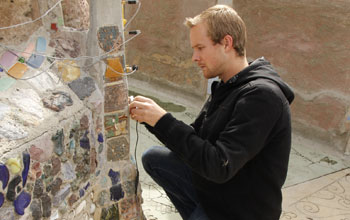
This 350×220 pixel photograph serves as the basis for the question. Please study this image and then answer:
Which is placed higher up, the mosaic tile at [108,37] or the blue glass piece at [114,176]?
the mosaic tile at [108,37]

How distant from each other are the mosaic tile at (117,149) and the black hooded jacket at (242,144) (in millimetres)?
292

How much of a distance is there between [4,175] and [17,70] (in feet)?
1.47

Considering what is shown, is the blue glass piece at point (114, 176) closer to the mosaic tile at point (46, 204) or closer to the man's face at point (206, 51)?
the mosaic tile at point (46, 204)

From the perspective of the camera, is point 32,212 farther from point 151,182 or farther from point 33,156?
point 151,182

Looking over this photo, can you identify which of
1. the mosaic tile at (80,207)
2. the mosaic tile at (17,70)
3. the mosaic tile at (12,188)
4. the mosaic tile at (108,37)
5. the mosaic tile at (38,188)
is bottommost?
the mosaic tile at (80,207)

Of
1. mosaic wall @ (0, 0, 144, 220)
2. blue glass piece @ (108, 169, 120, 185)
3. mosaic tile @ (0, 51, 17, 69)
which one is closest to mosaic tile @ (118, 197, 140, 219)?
mosaic wall @ (0, 0, 144, 220)

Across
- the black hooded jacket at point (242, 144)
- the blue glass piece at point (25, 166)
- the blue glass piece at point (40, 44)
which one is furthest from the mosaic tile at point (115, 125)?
the blue glass piece at point (25, 166)

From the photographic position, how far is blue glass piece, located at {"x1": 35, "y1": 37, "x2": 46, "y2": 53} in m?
1.53

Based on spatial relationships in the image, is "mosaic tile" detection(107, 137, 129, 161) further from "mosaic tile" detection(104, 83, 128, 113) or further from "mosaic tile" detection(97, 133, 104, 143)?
"mosaic tile" detection(104, 83, 128, 113)

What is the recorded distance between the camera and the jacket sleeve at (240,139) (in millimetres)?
1436

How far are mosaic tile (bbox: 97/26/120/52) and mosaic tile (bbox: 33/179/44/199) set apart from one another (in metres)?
0.69

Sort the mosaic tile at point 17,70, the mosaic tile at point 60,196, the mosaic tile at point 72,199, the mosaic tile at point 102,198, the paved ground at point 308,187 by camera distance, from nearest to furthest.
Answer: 1. the mosaic tile at point 17,70
2. the mosaic tile at point 60,196
3. the mosaic tile at point 72,199
4. the mosaic tile at point 102,198
5. the paved ground at point 308,187

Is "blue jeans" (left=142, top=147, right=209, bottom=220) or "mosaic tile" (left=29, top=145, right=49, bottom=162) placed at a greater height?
"mosaic tile" (left=29, top=145, right=49, bottom=162)

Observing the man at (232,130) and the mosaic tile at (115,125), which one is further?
the mosaic tile at (115,125)
